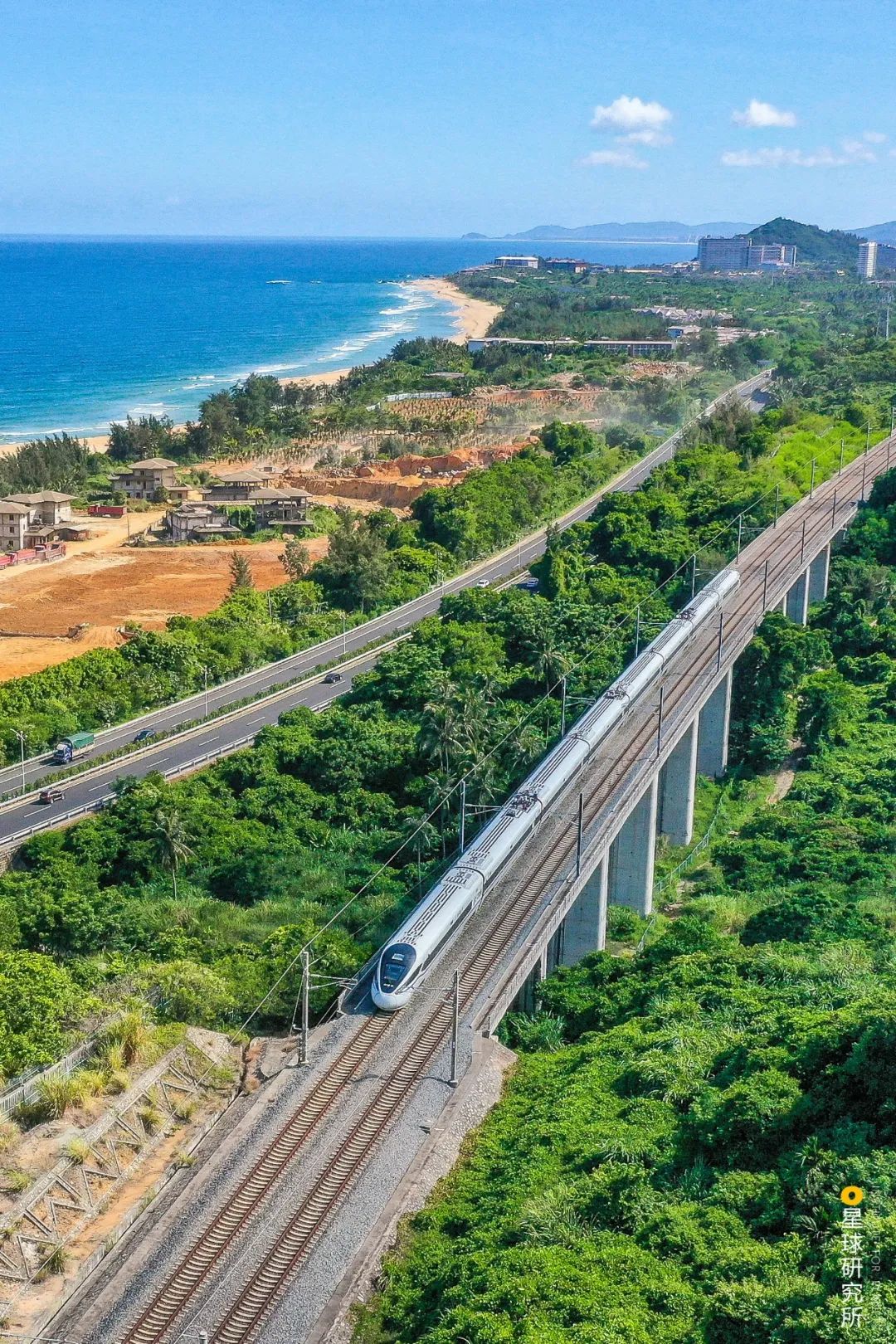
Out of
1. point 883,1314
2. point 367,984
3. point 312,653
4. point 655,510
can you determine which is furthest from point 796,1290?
point 655,510

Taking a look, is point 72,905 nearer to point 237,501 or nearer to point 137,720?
point 137,720

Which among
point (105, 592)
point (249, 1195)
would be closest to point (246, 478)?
point (105, 592)

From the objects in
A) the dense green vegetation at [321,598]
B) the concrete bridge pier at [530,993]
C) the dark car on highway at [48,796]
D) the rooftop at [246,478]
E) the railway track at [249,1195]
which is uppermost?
the rooftop at [246,478]

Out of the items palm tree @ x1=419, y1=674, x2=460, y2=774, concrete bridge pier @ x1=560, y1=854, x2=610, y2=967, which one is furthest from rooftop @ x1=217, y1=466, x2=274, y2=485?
concrete bridge pier @ x1=560, y1=854, x2=610, y2=967

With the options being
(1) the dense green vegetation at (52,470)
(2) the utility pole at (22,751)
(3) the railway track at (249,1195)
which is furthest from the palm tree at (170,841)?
(1) the dense green vegetation at (52,470)

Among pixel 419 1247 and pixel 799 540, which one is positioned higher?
pixel 799 540

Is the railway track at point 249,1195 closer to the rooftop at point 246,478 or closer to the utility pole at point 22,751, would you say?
the utility pole at point 22,751
